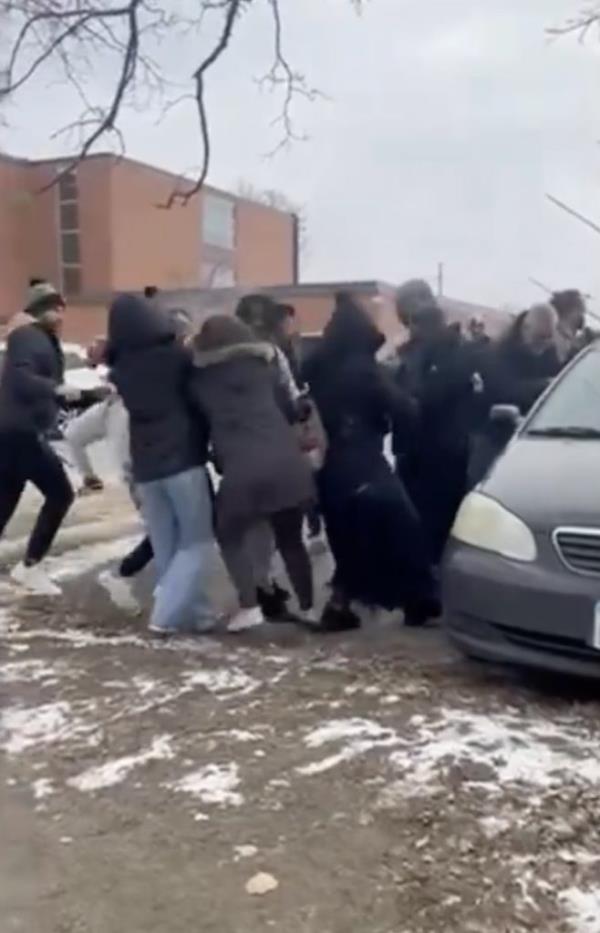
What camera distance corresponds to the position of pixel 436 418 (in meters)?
7.35

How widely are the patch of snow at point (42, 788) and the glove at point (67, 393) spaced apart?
10.7ft

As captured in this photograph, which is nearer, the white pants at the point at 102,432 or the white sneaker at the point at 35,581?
the white sneaker at the point at 35,581

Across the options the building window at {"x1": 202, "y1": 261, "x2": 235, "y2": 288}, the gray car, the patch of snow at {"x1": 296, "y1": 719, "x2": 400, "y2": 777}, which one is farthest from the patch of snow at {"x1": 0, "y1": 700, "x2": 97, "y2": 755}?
the building window at {"x1": 202, "y1": 261, "x2": 235, "y2": 288}

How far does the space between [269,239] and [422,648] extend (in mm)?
58061

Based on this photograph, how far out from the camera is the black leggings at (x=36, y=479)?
7316mm

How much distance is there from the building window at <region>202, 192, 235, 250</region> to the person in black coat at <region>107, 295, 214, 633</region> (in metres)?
50.5

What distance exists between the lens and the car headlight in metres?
5.06

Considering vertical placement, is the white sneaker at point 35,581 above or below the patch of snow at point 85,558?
above

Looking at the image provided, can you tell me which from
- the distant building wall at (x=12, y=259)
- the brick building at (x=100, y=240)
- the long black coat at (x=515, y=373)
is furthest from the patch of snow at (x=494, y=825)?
the distant building wall at (x=12, y=259)

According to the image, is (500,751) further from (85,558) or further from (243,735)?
(85,558)

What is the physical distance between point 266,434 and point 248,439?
91 mm

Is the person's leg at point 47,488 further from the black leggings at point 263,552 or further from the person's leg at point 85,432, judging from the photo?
the black leggings at point 263,552

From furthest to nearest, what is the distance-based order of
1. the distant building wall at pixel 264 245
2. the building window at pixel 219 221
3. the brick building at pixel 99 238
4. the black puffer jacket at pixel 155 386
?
the distant building wall at pixel 264 245 → the building window at pixel 219 221 → the brick building at pixel 99 238 → the black puffer jacket at pixel 155 386

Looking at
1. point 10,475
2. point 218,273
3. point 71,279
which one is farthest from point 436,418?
point 218,273
